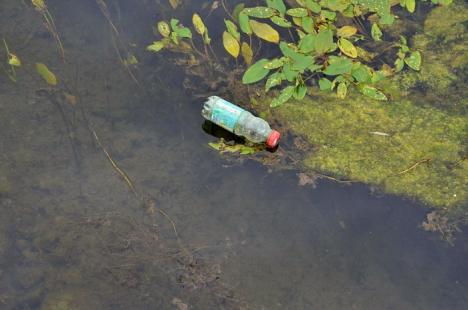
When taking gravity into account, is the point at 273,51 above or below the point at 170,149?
above

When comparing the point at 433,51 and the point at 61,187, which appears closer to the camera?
the point at 61,187

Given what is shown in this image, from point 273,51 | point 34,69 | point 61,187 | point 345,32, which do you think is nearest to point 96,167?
point 61,187

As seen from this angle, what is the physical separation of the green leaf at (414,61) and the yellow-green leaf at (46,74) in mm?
1935

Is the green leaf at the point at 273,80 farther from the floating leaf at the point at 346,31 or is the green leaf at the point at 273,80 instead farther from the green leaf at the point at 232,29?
the floating leaf at the point at 346,31

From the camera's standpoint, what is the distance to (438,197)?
97.0 inches

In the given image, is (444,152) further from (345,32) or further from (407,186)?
(345,32)

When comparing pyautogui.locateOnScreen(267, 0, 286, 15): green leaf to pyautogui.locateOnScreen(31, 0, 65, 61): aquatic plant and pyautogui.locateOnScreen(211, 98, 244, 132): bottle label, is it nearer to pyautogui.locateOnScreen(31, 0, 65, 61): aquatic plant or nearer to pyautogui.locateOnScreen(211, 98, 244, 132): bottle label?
pyautogui.locateOnScreen(211, 98, 244, 132): bottle label

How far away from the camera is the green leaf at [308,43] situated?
2705 millimetres

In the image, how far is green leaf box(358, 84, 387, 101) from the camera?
8.80ft

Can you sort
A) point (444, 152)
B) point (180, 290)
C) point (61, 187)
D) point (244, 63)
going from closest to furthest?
point (180, 290) → point (61, 187) → point (444, 152) → point (244, 63)

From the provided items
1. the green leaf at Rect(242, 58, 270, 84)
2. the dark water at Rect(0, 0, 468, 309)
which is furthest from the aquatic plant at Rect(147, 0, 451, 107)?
the dark water at Rect(0, 0, 468, 309)

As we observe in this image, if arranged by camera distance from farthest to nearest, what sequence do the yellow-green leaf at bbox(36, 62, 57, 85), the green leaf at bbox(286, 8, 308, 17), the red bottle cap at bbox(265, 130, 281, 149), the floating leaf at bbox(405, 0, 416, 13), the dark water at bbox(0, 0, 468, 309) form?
the floating leaf at bbox(405, 0, 416, 13) → the green leaf at bbox(286, 8, 308, 17) → the yellow-green leaf at bbox(36, 62, 57, 85) → the red bottle cap at bbox(265, 130, 281, 149) → the dark water at bbox(0, 0, 468, 309)

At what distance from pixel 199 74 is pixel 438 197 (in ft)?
4.55

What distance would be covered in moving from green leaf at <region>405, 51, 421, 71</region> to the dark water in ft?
2.71
